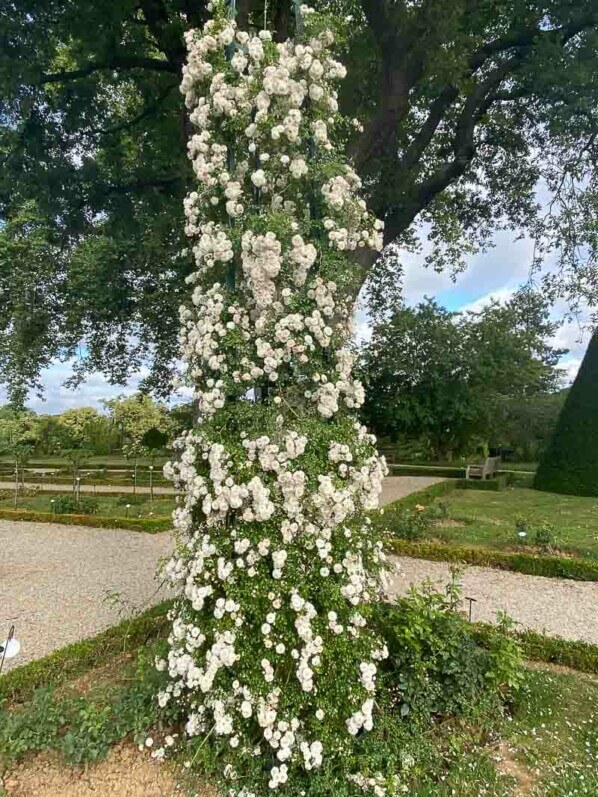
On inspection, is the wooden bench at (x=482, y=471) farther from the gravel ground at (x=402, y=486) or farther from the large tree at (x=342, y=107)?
the large tree at (x=342, y=107)

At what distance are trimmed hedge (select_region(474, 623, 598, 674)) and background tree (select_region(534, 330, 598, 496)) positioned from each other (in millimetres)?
8039

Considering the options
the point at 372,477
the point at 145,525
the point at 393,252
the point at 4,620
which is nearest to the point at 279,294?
the point at 372,477

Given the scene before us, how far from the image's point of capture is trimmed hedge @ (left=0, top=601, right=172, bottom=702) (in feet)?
11.1

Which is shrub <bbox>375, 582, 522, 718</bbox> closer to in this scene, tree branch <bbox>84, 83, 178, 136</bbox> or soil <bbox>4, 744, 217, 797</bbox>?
soil <bbox>4, 744, 217, 797</bbox>

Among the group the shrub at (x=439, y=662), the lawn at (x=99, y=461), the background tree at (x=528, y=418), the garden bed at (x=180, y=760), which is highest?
the background tree at (x=528, y=418)

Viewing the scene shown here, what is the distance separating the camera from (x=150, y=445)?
41.9ft

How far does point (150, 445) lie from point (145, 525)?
4635mm

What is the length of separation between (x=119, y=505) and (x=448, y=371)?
35.6ft

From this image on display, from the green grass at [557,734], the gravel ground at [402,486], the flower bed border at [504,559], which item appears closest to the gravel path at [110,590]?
the flower bed border at [504,559]

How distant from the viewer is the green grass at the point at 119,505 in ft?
32.7

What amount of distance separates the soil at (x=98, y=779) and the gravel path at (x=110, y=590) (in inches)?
47.2

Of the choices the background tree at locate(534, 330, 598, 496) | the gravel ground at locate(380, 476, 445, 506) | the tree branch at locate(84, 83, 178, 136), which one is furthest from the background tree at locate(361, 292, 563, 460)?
the tree branch at locate(84, 83, 178, 136)

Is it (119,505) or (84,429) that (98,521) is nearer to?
(119,505)

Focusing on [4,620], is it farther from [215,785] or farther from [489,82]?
[489,82]
